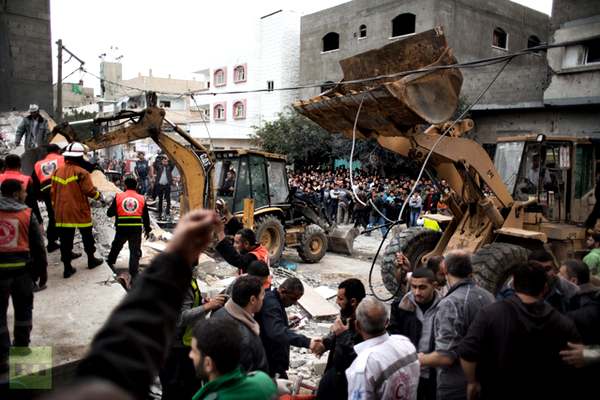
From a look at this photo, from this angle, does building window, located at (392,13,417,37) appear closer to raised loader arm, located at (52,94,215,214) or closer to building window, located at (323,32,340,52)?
building window, located at (323,32,340,52)

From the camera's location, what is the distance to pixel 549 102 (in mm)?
16172

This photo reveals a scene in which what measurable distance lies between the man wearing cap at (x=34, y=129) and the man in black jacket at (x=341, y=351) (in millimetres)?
7245

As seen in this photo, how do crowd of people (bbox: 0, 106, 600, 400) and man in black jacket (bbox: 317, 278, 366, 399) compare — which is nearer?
crowd of people (bbox: 0, 106, 600, 400)

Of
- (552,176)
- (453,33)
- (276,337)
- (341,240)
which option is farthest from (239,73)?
(276,337)

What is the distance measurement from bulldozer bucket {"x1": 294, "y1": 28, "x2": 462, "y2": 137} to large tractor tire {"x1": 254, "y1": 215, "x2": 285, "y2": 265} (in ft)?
13.1

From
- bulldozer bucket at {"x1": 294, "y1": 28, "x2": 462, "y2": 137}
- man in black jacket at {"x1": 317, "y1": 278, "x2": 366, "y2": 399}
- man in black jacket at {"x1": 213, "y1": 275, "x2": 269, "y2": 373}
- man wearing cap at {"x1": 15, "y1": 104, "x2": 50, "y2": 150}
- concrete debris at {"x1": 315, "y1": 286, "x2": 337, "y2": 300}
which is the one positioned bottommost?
concrete debris at {"x1": 315, "y1": 286, "x2": 337, "y2": 300}

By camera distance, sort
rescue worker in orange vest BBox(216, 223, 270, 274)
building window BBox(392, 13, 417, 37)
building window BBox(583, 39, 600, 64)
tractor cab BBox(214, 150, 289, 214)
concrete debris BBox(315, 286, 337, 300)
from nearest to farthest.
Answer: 1. rescue worker in orange vest BBox(216, 223, 270, 274)
2. concrete debris BBox(315, 286, 337, 300)
3. tractor cab BBox(214, 150, 289, 214)
4. building window BBox(583, 39, 600, 64)
5. building window BBox(392, 13, 417, 37)

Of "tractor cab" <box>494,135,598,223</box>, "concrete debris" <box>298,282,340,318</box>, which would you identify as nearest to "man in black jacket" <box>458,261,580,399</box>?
"concrete debris" <box>298,282,340,318</box>

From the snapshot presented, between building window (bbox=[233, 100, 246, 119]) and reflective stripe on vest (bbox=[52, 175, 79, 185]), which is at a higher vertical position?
building window (bbox=[233, 100, 246, 119])

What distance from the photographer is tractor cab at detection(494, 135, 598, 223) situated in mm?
7574

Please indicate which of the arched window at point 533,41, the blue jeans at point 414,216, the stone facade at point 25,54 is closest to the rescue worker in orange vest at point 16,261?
the stone facade at point 25,54

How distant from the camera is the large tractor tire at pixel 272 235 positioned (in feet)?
34.4

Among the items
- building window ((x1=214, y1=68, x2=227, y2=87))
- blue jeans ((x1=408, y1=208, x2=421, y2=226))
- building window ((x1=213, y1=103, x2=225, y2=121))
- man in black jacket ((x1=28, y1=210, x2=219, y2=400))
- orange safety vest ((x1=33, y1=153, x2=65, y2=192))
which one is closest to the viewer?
man in black jacket ((x1=28, y1=210, x2=219, y2=400))

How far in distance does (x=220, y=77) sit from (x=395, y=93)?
1250 inches
